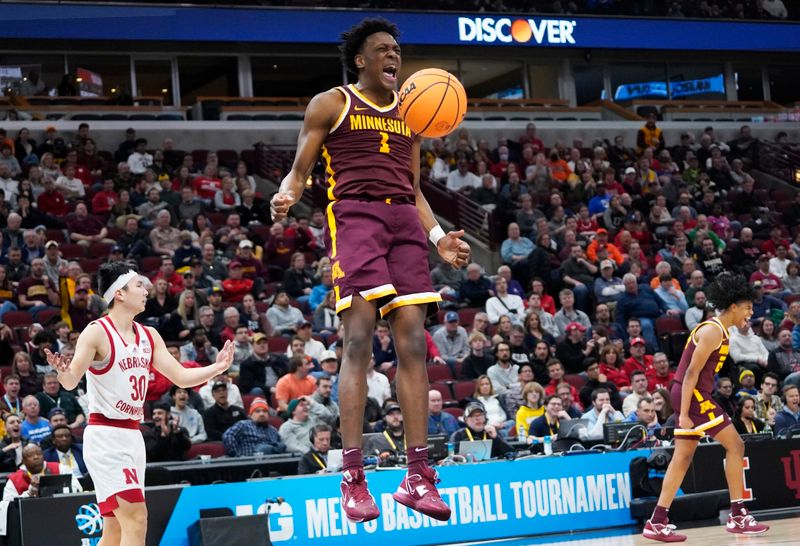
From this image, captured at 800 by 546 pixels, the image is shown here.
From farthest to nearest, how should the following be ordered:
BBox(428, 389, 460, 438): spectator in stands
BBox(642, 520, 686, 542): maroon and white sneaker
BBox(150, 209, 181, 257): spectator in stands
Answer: BBox(150, 209, 181, 257): spectator in stands, BBox(428, 389, 460, 438): spectator in stands, BBox(642, 520, 686, 542): maroon and white sneaker

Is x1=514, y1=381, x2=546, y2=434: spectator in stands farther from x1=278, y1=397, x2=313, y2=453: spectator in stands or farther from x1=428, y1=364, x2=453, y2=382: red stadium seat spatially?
x1=278, y1=397, x2=313, y2=453: spectator in stands

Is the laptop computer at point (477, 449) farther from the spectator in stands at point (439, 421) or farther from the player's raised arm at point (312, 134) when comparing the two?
the player's raised arm at point (312, 134)

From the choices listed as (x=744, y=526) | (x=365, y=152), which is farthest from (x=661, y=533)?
(x=365, y=152)

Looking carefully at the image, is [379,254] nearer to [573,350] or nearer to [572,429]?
[572,429]

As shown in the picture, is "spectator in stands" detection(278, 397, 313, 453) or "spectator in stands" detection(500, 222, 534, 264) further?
"spectator in stands" detection(500, 222, 534, 264)

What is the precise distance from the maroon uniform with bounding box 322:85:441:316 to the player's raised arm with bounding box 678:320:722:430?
15.3 feet

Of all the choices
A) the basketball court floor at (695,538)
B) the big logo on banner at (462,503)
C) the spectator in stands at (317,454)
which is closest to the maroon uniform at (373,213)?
the basketball court floor at (695,538)

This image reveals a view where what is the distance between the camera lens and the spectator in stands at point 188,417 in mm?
12352

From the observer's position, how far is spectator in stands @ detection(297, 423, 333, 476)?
11133mm

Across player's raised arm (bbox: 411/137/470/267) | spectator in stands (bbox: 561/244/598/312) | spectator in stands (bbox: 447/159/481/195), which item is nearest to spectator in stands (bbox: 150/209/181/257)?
spectator in stands (bbox: 561/244/598/312)

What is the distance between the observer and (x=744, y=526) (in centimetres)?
948

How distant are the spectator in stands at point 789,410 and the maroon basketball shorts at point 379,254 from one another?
9580 mm

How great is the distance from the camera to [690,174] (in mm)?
23234

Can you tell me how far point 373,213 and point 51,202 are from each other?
12775 mm
